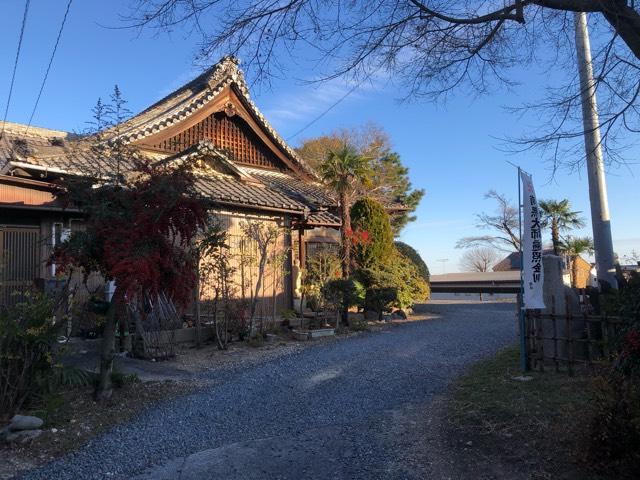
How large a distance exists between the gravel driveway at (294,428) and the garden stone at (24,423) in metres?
0.63

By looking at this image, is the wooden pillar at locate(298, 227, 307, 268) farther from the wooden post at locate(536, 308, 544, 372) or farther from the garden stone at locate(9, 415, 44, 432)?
the garden stone at locate(9, 415, 44, 432)

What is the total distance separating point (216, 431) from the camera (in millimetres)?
5535

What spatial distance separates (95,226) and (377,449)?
13.5ft

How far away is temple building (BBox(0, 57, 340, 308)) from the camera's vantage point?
10258mm

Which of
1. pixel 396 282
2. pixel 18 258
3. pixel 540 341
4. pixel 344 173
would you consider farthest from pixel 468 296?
pixel 18 258

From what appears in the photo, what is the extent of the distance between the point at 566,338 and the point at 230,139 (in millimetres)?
12182

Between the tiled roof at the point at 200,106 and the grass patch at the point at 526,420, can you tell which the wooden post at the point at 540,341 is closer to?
the grass patch at the point at 526,420

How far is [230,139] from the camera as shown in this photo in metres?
16.5

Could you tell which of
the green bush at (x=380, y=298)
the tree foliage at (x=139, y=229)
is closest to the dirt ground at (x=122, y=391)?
the tree foliage at (x=139, y=229)

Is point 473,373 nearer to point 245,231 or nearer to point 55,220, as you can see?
point 245,231

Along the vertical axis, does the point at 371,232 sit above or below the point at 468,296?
above

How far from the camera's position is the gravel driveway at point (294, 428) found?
447 centimetres

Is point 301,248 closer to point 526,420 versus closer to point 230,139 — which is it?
point 230,139

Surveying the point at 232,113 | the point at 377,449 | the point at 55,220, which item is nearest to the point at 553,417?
the point at 377,449
